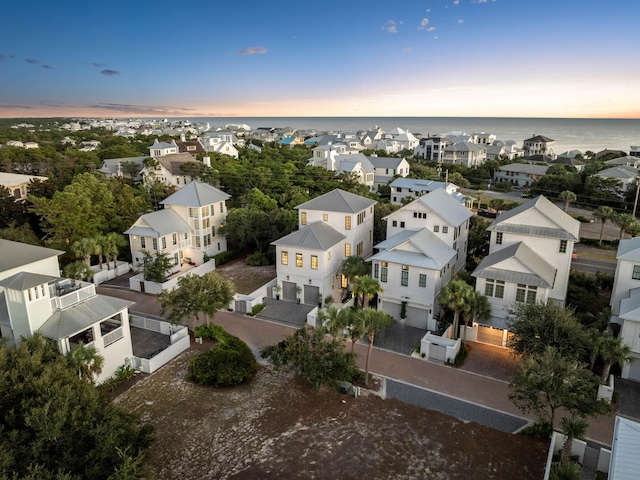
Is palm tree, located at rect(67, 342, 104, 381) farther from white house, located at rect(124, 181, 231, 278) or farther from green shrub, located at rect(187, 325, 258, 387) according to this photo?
white house, located at rect(124, 181, 231, 278)

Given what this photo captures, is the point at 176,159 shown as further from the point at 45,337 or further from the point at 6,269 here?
the point at 45,337

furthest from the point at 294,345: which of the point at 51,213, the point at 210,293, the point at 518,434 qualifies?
the point at 51,213

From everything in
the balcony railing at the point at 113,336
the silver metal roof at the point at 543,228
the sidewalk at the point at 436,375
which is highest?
the silver metal roof at the point at 543,228

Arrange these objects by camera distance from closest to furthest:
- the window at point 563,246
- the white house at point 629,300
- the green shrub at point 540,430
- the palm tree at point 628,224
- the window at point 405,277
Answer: the green shrub at point 540,430 → the white house at point 629,300 → the window at point 563,246 → the window at point 405,277 → the palm tree at point 628,224

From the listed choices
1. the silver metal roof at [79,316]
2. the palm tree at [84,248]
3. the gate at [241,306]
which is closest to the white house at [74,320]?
the silver metal roof at [79,316]

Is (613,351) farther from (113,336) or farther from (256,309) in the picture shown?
(113,336)

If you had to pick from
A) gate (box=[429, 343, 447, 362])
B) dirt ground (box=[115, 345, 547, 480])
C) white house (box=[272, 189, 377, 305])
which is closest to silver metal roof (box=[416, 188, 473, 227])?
white house (box=[272, 189, 377, 305])

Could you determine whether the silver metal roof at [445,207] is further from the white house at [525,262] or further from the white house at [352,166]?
the white house at [352,166]
